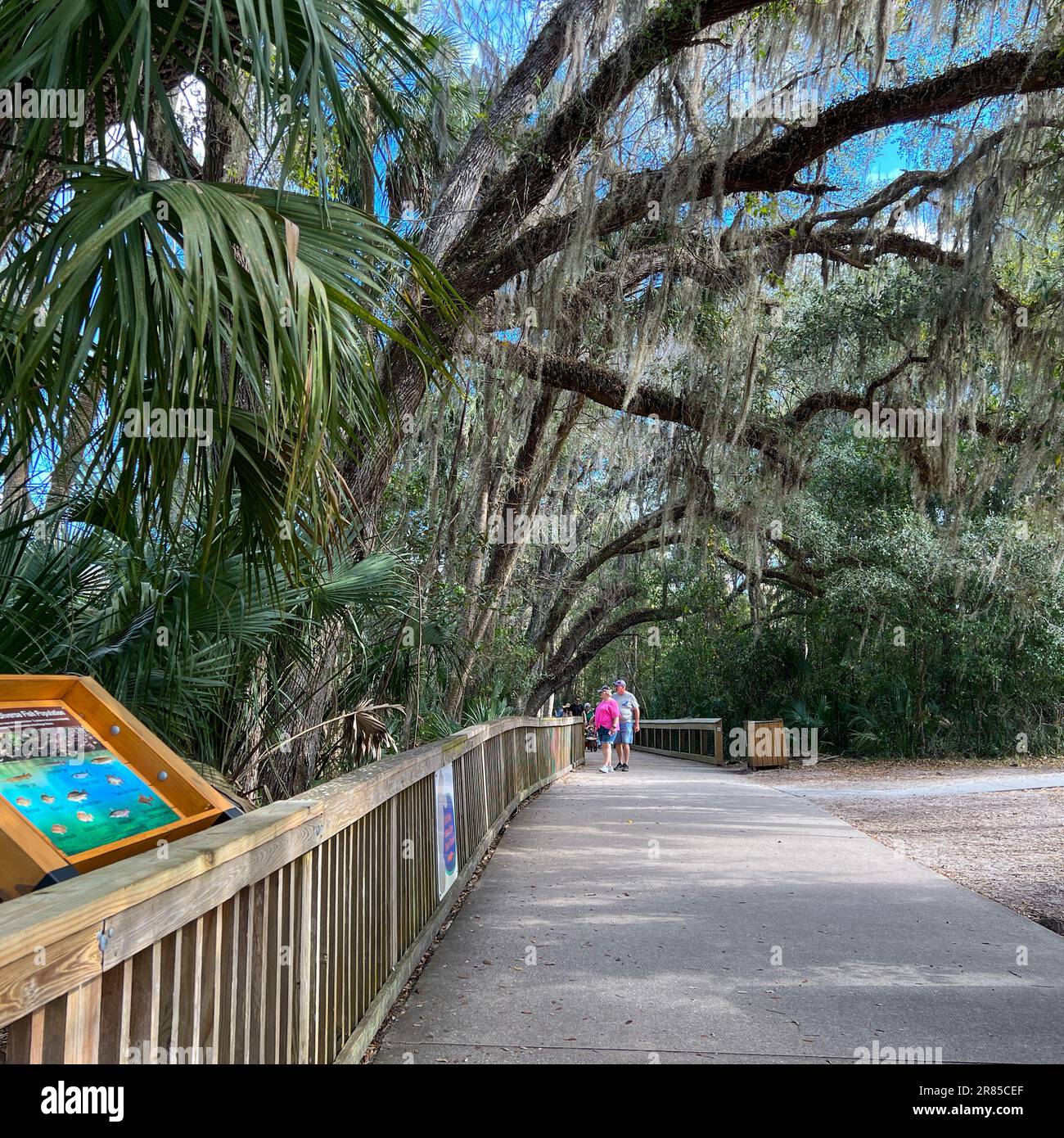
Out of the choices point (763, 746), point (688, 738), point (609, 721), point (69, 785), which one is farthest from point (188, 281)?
point (688, 738)

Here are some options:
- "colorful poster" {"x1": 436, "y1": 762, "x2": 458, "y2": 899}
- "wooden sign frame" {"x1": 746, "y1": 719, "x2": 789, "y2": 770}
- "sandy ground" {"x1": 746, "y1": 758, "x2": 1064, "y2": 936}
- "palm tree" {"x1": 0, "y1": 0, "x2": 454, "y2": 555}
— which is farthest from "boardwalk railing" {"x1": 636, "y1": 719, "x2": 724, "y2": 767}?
"palm tree" {"x1": 0, "y1": 0, "x2": 454, "y2": 555}

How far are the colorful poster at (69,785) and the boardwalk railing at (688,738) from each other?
61.9ft

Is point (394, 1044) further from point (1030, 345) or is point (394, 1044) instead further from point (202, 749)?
point (1030, 345)

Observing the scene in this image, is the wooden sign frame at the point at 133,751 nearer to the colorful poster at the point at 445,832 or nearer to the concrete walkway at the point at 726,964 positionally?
the concrete walkway at the point at 726,964

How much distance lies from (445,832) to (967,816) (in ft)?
22.8

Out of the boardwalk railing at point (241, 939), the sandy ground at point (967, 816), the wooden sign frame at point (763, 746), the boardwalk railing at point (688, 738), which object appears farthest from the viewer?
the boardwalk railing at point (688, 738)

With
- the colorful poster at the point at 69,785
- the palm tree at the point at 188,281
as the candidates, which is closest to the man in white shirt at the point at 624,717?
the palm tree at the point at 188,281

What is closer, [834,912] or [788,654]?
[834,912]

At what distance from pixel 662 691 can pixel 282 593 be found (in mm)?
35439

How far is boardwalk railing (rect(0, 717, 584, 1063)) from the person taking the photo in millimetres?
1544

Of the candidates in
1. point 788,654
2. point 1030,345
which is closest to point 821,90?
point 1030,345

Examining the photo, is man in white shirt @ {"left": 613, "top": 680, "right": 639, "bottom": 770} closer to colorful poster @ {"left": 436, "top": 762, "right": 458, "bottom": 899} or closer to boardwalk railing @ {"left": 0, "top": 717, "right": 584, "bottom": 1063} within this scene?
colorful poster @ {"left": 436, "top": 762, "right": 458, "bottom": 899}

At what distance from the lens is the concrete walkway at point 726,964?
12.7 ft
